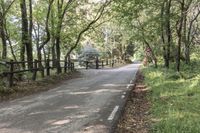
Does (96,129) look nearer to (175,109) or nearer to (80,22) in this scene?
(175,109)

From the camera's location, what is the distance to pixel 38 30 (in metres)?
36.6

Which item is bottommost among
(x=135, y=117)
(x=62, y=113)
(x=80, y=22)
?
(x=135, y=117)

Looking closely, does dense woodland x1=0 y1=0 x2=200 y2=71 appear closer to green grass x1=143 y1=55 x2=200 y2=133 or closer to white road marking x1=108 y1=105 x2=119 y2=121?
green grass x1=143 y1=55 x2=200 y2=133

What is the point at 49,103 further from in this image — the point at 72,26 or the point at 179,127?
the point at 72,26

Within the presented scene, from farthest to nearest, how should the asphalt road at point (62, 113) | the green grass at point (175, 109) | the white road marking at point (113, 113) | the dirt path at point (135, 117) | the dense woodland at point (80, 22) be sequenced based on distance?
the dense woodland at point (80, 22) < the white road marking at point (113, 113) < the dirt path at point (135, 117) < the asphalt road at point (62, 113) < the green grass at point (175, 109)

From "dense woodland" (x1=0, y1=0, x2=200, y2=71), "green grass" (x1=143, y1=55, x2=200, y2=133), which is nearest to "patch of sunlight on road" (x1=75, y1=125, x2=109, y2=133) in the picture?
"green grass" (x1=143, y1=55, x2=200, y2=133)

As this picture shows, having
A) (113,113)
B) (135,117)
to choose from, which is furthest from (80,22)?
(135,117)

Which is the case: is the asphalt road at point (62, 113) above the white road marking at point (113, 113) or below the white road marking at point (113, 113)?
above

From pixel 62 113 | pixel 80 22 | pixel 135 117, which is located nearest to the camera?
pixel 135 117

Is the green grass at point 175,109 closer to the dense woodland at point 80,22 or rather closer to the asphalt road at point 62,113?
the asphalt road at point 62,113

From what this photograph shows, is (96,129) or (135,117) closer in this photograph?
(96,129)

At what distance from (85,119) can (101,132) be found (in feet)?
4.42

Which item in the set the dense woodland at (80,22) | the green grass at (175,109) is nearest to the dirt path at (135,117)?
the green grass at (175,109)

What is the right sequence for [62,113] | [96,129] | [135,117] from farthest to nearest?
[62,113], [135,117], [96,129]
